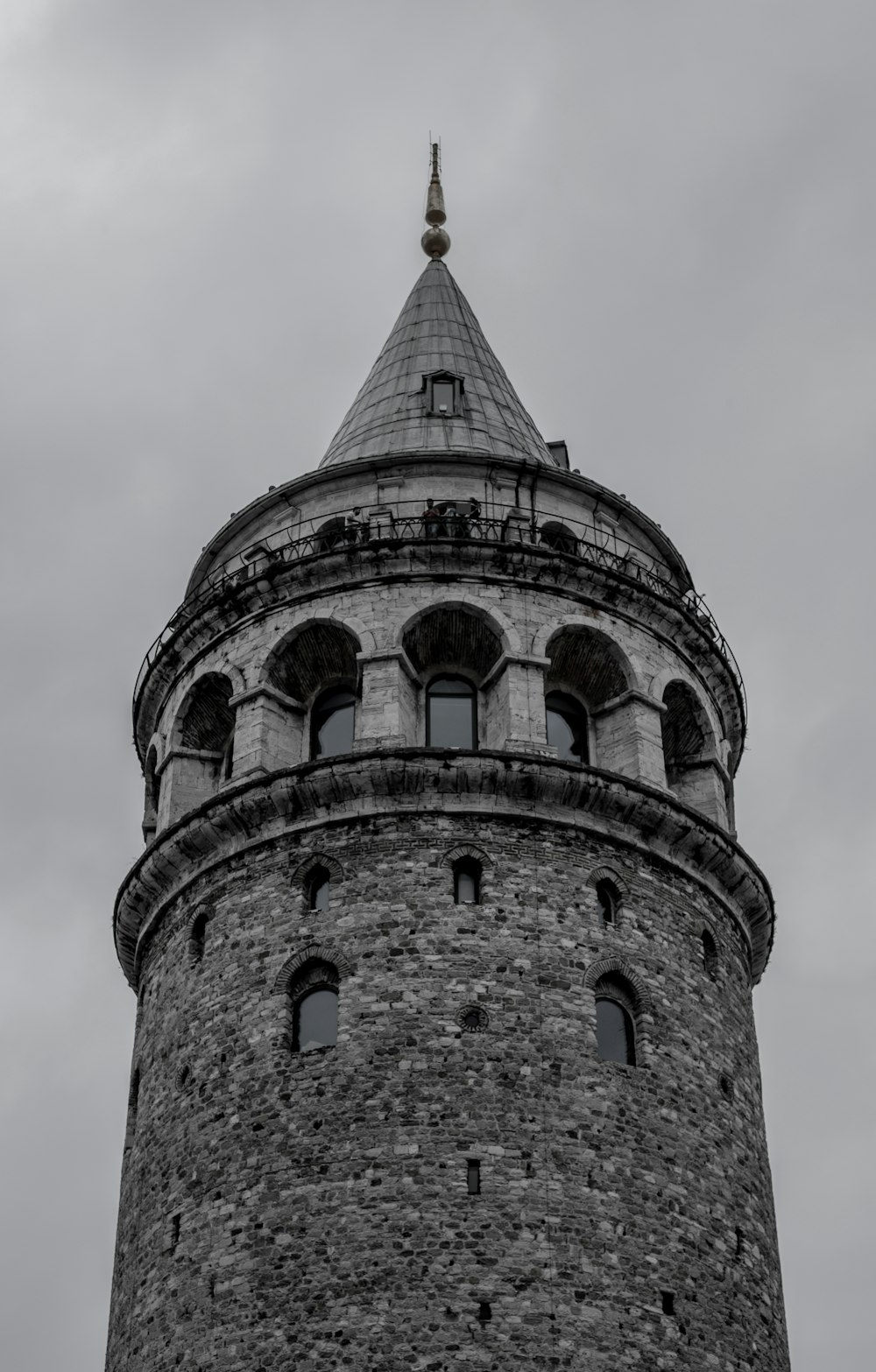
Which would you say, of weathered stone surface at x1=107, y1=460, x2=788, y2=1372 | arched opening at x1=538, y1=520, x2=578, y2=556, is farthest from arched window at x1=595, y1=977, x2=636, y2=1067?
arched opening at x1=538, y1=520, x2=578, y2=556

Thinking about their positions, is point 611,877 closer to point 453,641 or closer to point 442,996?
point 442,996

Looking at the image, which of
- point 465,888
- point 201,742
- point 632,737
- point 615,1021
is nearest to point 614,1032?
point 615,1021

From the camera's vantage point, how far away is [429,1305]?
Answer: 2464 cm

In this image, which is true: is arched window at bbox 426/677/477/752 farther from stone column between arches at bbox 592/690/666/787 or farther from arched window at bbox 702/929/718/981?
arched window at bbox 702/929/718/981

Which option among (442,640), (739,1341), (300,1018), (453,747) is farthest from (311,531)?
(739,1341)

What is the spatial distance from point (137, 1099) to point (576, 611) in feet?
38.7

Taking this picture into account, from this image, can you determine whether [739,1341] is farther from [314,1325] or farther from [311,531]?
[311,531]

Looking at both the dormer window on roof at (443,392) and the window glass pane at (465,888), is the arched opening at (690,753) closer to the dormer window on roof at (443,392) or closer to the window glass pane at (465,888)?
the window glass pane at (465,888)

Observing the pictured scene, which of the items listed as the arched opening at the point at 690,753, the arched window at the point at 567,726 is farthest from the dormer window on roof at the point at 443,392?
the arched opening at the point at 690,753

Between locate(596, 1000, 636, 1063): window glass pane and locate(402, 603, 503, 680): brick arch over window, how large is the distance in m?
7.03

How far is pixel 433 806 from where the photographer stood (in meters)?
29.8


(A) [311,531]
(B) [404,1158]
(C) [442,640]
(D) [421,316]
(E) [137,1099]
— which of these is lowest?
(B) [404,1158]

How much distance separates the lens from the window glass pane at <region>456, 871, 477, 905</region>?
28812mm

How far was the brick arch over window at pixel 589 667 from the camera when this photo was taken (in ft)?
109
